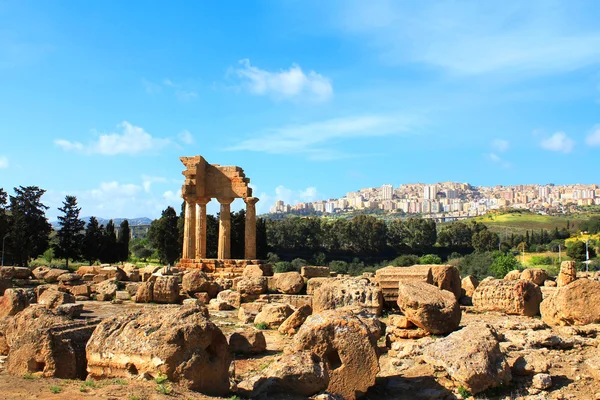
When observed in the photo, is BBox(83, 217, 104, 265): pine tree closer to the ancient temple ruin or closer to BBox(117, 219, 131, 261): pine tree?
BBox(117, 219, 131, 261): pine tree

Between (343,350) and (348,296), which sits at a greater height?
(348,296)

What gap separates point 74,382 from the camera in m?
6.85

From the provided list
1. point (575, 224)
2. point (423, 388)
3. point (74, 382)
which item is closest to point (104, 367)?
point (74, 382)

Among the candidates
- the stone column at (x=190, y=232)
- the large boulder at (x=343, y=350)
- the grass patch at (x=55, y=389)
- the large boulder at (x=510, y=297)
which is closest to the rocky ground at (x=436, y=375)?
the grass patch at (x=55, y=389)

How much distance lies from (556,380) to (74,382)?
7.14m

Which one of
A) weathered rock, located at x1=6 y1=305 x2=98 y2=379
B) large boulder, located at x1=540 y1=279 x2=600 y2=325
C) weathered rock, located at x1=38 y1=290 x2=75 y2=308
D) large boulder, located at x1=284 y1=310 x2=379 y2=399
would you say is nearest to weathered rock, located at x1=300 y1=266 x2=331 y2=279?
weathered rock, located at x1=38 y1=290 x2=75 y2=308

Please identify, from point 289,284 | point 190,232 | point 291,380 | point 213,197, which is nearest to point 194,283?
point 289,284

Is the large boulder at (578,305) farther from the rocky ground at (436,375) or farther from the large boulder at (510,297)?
the large boulder at (510,297)

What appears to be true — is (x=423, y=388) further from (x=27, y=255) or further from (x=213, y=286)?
(x=27, y=255)

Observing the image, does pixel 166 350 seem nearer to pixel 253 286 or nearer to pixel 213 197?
pixel 253 286

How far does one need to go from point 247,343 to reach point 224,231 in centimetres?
1486

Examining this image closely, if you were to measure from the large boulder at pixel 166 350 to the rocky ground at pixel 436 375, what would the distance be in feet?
0.68

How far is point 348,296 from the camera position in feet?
44.0

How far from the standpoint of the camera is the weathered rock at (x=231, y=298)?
683 inches
